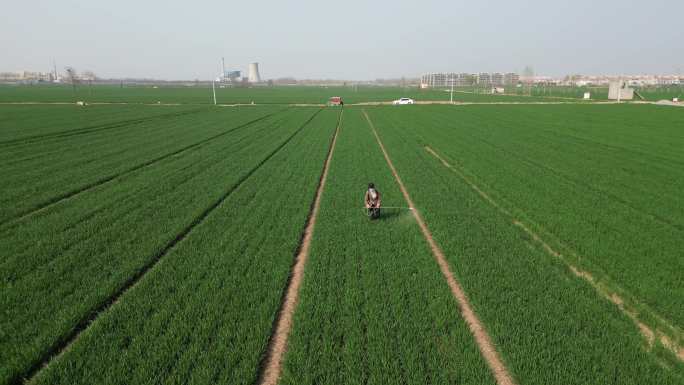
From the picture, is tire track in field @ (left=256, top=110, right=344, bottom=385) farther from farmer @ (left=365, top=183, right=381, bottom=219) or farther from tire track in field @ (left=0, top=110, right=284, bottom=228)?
tire track in field @ (left=0, top=110, right=284, bottom=228)

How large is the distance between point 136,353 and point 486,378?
4632 mm

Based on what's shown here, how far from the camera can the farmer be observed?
10100 millimetres

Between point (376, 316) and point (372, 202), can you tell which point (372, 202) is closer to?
point (372, 202)

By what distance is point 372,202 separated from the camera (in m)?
10.3

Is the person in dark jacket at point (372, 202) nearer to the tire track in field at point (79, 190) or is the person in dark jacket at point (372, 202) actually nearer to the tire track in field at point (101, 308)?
the tire track in field at point (101, 308)

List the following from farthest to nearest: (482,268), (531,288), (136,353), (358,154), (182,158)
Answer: (358,154), (182,158), (482,268), (531,288), (136,353)

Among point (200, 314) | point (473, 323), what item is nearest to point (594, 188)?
point (473, 323)

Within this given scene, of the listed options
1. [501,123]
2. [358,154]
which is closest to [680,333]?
[358,154]

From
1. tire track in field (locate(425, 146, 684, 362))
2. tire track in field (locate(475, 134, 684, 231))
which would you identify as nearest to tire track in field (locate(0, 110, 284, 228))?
tire track in field (locate(425, 146, 684, 362))

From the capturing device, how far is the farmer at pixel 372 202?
33.1 feet

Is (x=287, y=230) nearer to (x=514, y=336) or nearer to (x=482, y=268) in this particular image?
(x=482, y=268)

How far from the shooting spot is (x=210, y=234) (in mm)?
9383

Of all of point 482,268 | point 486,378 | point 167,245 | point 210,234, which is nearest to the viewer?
point 486,378

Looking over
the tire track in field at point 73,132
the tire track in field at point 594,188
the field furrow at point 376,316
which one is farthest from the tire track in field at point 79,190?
the tire track in field at point 594,188
